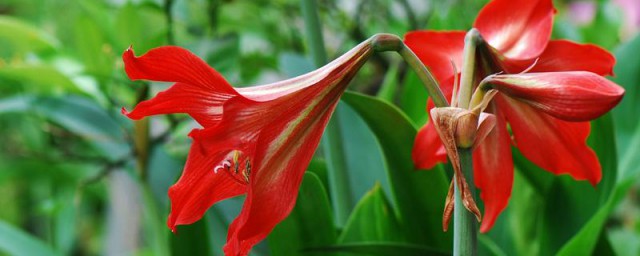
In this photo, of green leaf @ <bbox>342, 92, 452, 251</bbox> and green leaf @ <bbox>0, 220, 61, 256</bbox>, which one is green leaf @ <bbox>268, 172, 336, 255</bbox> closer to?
green leaf @ <bbox>342, 92, 452, 251</bbox>

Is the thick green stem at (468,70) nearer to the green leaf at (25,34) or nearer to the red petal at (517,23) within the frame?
the red petal at (517,23)

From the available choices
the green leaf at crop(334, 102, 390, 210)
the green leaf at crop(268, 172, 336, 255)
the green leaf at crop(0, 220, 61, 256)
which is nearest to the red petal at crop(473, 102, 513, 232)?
the green leaf at crop(268, 172, 336, 255)

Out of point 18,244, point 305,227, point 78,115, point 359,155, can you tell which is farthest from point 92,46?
point 305,227

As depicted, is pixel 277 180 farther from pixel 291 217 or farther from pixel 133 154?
pixel 133 154

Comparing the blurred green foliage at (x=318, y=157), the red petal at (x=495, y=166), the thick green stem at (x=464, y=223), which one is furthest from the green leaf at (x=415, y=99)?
the thick green stem at (x=464, y=223)

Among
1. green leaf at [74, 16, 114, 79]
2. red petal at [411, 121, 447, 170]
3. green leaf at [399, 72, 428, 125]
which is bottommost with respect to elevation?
red petal at [411, 121, 447, 170]

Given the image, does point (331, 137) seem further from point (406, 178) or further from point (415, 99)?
point (415, 99)
